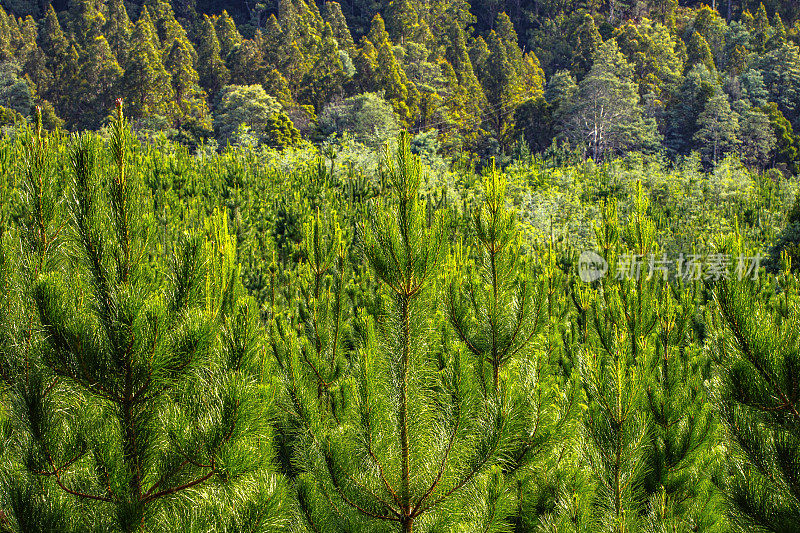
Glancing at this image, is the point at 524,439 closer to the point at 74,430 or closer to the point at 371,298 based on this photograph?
the point at 371,298

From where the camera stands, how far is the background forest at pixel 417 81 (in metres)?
38.9

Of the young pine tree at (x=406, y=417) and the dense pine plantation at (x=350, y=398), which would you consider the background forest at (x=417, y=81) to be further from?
the young pine tree at (x=406, y=417)

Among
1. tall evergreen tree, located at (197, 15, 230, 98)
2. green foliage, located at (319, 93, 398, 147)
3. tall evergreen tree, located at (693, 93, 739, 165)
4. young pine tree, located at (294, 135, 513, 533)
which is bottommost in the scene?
tall evergreen tree, located at (693, 93, 739, 165)

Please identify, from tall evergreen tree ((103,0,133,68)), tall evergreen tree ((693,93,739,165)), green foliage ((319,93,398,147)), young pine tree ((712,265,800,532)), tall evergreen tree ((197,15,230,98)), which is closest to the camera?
young pine tree ((712,265,800,532))

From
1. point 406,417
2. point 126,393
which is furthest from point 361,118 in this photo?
point 126,393

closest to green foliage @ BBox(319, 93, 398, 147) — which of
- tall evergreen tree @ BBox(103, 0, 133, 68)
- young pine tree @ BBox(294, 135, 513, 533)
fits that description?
tall evergreen tree @ BBox(103, 0, 133, 68)

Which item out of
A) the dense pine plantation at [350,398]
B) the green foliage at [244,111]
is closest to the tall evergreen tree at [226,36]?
the green foliage at [244,111]

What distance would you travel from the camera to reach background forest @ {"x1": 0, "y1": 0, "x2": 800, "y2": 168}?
38.9 metres

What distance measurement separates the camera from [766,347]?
1.88 m

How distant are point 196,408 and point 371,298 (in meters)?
2.01

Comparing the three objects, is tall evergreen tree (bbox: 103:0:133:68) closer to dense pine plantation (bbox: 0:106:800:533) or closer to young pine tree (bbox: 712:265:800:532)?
dense pine plantation (bbox: 0:106:800:533)

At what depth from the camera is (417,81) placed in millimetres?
48594

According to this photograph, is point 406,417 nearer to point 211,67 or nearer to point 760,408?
point 760,408

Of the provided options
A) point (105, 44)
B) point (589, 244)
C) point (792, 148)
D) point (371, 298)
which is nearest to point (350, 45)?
point (105, 44)
